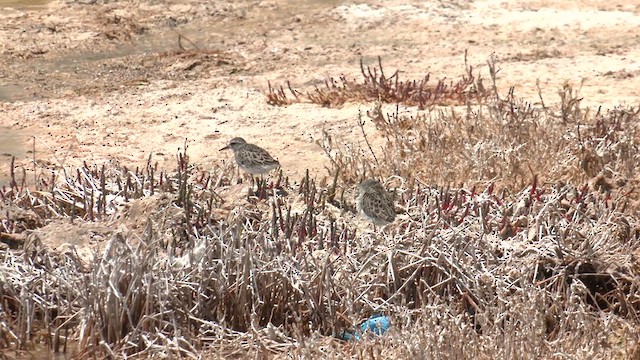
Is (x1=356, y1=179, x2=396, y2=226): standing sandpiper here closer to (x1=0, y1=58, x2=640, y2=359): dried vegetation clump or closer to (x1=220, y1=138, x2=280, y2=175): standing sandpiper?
(x1=0, y1=58, x2=640, y2=359): dried vegetation clump

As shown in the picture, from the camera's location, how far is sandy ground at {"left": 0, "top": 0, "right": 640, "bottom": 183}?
10547mm

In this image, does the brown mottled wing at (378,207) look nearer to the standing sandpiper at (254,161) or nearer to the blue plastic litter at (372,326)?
the blue plastic litter at (372,326)

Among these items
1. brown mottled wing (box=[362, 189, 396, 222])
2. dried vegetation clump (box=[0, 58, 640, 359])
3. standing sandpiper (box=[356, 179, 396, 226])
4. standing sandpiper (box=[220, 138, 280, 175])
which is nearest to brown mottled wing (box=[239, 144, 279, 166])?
standing sandpiper (box=[220, 138, 280, 175])

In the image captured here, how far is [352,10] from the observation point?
14.4m

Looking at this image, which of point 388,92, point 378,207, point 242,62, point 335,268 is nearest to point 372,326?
point 335,268

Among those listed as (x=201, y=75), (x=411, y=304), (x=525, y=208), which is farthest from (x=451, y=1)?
(x=411, y=304)

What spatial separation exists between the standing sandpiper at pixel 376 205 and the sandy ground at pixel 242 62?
191 cm

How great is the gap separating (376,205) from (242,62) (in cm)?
567

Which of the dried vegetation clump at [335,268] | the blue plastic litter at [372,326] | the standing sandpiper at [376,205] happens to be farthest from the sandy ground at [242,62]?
the blue plastic litter at [372,326]

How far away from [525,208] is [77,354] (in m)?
2.81

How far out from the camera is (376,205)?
7.45 metres

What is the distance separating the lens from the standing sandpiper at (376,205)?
740 centimetres

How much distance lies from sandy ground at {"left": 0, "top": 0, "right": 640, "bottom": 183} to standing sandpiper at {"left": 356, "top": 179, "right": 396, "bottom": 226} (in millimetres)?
1908

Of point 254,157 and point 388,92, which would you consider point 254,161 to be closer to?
point 254,157
